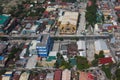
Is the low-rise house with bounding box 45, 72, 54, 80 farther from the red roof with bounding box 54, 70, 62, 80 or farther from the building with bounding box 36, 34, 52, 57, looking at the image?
the building with bounding box 36, 34, 52, 57

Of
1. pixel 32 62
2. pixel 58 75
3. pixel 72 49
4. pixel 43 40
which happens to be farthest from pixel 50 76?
pixel 43 40

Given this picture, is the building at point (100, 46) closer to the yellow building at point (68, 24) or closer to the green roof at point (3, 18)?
the yellow building at point (68, 24)

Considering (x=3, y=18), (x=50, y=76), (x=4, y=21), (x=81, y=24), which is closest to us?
(x=50, y=76)

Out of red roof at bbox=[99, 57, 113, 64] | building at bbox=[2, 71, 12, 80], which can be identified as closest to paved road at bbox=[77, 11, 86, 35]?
red roof at bbox=[99, 57, 113, 64]

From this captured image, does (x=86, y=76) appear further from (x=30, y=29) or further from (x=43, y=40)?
(x=30, y=29)

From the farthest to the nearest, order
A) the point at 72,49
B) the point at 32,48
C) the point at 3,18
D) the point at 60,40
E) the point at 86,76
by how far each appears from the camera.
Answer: the point at 3,18 < the point at 60,40 < the point at 32,48 < the point at 72,49 < the point at 86,76

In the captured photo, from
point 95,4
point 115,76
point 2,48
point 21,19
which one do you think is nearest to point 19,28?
point 21,19

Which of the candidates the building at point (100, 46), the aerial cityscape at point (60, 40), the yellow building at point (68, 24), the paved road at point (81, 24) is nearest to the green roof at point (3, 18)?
the aerial cityscape at point (60, 40)
